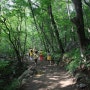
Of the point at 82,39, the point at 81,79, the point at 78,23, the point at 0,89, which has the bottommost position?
the point at 0,89

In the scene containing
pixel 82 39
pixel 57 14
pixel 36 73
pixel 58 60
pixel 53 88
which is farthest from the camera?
pixel 57 14

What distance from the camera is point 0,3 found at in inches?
1000

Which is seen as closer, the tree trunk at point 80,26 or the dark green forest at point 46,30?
the tree trunk at point 80,26

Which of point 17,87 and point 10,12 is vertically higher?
point 10,12

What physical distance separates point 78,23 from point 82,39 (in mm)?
1320

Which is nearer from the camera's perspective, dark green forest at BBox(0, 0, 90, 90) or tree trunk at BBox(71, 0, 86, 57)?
tree trunk at BBox(71, 0, 86, 57)

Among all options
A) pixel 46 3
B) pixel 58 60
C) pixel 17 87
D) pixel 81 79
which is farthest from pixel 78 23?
pixel 46 3

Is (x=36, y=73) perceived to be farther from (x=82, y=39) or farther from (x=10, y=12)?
(x=10, y=12)

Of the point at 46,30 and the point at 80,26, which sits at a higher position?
the point at 46,30

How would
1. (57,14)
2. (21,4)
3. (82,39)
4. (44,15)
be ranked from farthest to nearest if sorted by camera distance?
(57,14)
(44,15)
(21,4)
(82,39)

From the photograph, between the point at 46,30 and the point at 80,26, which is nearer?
the point at 80,26

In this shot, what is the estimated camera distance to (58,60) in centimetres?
2067

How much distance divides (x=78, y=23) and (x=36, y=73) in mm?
6090

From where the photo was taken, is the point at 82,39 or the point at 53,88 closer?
the point at 53,88
